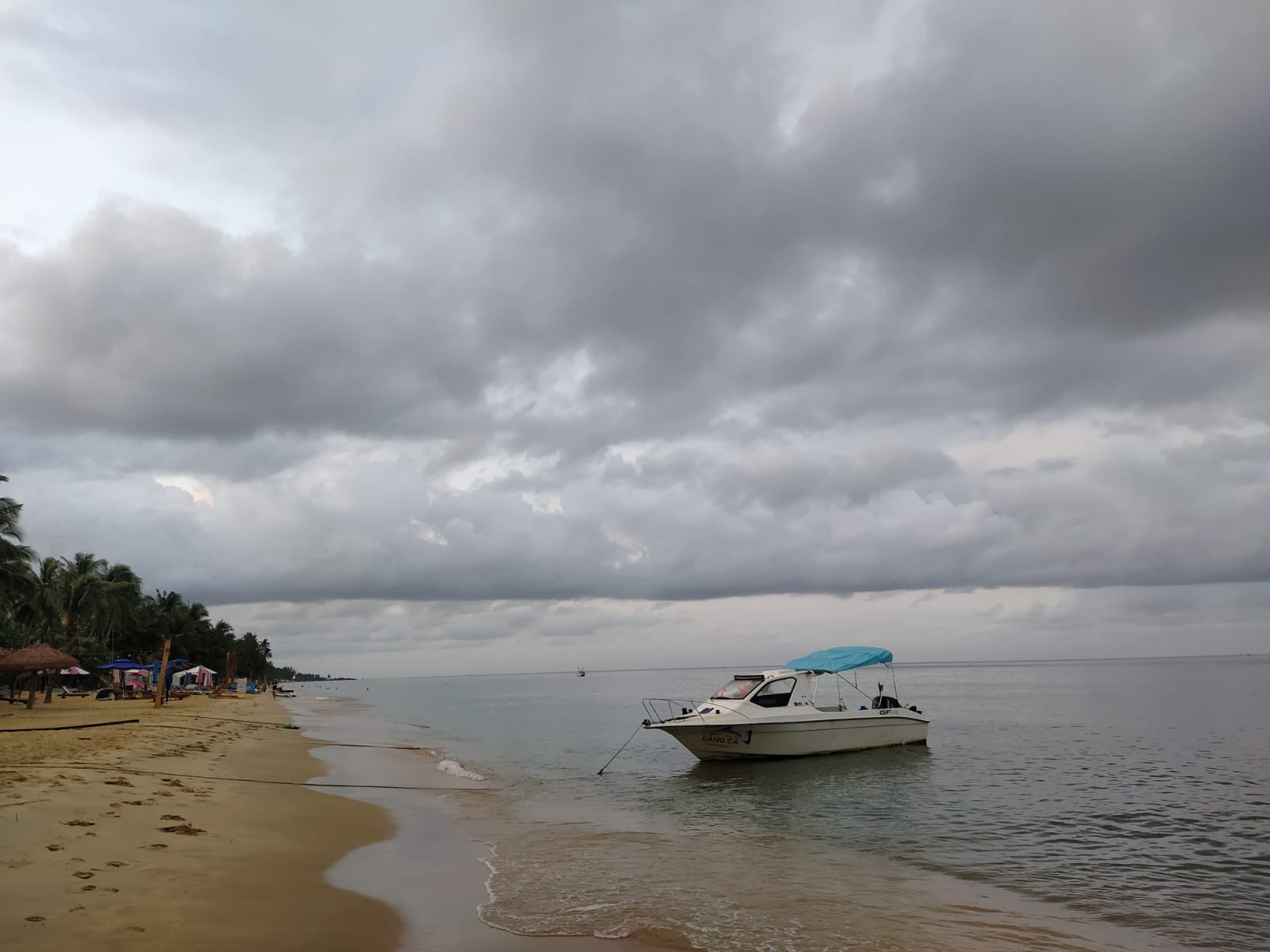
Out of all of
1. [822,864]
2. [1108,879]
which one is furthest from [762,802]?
[1108,879]

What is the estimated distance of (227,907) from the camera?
28.1 ft

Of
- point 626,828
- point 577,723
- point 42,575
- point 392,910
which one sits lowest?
point 577,723

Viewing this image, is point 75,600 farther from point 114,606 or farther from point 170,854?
point 170,854

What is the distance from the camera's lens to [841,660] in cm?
2920

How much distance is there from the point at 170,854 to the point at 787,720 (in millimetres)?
19908

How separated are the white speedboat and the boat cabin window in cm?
3

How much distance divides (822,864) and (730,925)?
457 centimetres

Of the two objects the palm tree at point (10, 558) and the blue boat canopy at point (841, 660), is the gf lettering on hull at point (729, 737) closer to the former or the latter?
the blue boat canopy at point (841, 660)

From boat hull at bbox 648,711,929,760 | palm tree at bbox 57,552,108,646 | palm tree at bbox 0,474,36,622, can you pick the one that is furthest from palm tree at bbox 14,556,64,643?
boat hull at bbox 648,711,929,760

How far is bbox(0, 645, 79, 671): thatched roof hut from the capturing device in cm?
3281

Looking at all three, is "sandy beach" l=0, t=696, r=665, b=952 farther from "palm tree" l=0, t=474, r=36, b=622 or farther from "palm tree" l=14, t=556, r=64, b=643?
"palm tree" l=14, t=556, r=64, b=643

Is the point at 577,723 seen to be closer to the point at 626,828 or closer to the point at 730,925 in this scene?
→ the point at 626,828

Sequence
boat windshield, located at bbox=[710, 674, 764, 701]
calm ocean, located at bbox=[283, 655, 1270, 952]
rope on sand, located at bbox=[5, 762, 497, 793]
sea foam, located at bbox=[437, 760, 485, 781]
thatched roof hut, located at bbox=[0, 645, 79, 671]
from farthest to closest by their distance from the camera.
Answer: thatched roof hut, located at bbox=[0, 645, 79, 671] < boat windshield, located at bbox=[710, 674, 764, 701] < sea foam, located at bbox=[437, 760, 485, 781] < rope on sand, located at bbox=[5, 762, 497, 793] < calm ocean, located at bbox=[283, 655, 1270, 952]

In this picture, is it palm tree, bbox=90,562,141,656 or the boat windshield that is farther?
palm tree, bbox=90,562,141,656
